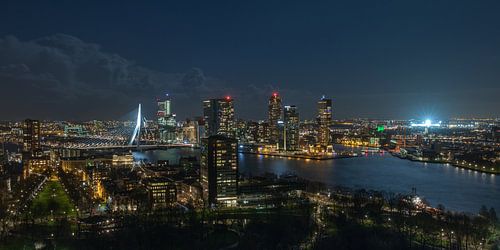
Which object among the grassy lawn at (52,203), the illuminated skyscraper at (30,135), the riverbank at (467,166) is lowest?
the grassy lawn at (52,203)

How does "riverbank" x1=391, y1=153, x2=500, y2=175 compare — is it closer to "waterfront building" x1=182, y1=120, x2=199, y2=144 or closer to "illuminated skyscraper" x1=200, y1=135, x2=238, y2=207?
"illuminated skyscraper" x1=200, y1=135, x2=238, y2=207

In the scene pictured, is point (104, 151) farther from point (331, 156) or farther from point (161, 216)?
point (161, 216)

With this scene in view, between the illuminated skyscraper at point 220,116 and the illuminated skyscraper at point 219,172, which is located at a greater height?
the illuminated skyscraper at point 220,116

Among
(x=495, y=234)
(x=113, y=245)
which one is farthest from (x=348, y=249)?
(x=113, y=245)

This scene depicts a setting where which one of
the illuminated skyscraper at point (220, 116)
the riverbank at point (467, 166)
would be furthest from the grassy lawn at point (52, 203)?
the illuminated skyscraper at point (220, 116)

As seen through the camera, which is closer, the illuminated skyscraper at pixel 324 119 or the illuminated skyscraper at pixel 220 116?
the illuminated skyscraper at pixel 324 119

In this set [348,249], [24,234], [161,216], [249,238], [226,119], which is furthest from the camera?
[226,119]

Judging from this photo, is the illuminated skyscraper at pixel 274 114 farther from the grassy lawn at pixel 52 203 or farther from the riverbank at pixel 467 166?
the grassy lawn at pixel 52 203
